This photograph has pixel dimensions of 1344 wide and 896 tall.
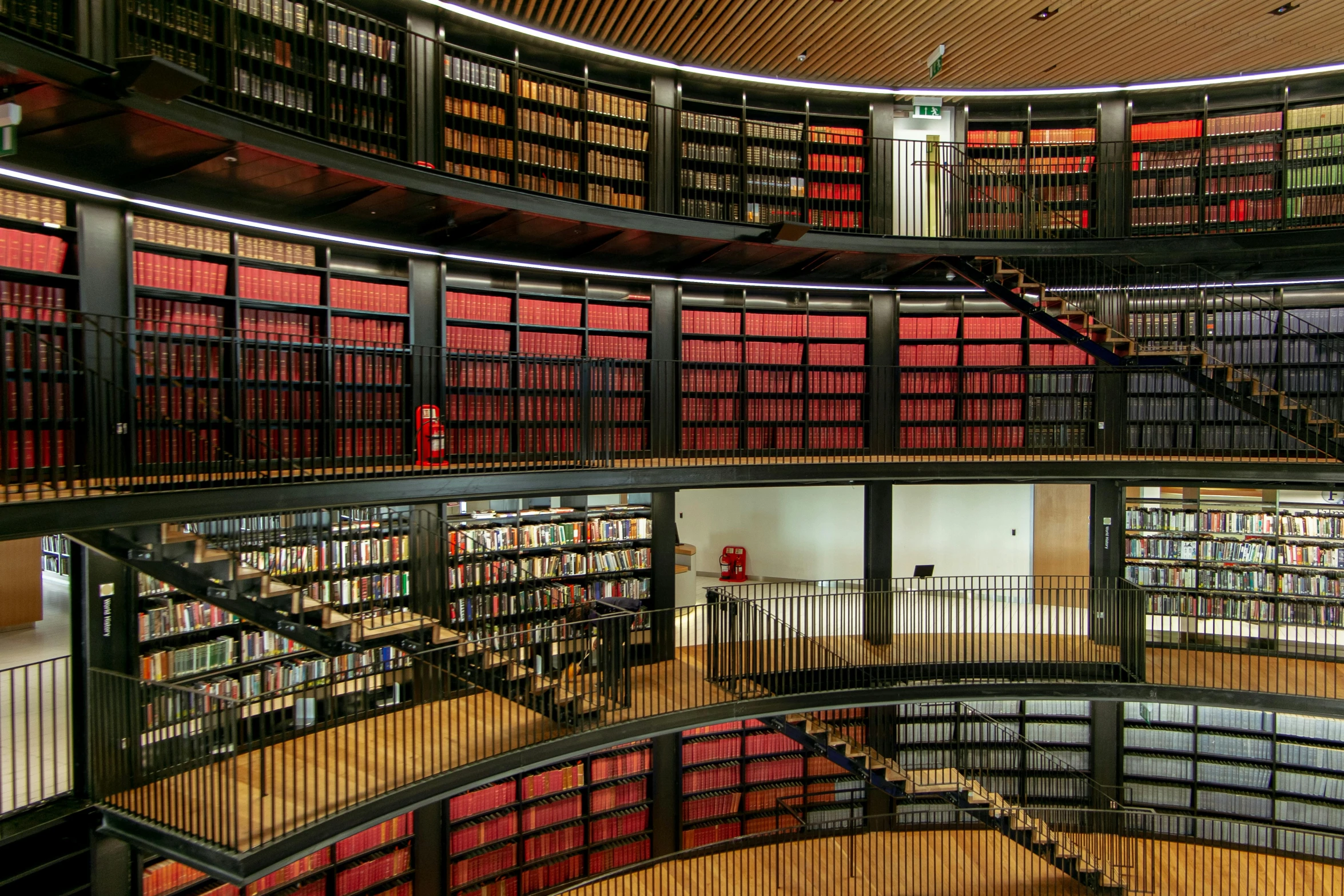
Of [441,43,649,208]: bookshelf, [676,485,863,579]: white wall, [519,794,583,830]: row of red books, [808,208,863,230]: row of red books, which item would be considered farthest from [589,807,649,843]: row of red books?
[808,208,863,230]: row of red books

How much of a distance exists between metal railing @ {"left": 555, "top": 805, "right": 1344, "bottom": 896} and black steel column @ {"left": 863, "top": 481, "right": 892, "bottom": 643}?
181cm

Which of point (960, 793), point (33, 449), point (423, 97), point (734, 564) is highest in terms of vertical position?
point (423, 97)

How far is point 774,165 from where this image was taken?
7.94m

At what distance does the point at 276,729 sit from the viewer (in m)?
5.85

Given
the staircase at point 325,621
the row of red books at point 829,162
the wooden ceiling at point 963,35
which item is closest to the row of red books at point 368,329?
the staircase at point 325,621

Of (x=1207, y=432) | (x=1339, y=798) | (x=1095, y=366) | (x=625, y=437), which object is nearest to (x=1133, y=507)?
(x=1207, y=432)

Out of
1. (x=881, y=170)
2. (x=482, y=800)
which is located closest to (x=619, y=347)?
(x=881, y=170)

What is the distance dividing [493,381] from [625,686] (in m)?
2.86

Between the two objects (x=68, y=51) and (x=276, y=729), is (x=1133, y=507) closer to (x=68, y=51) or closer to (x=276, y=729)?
(x=276, y=729)

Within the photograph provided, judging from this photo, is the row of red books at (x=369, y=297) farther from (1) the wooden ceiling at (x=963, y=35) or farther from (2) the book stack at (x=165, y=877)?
(2) the book stack at (x=165, y=877)

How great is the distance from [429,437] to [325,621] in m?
1.49

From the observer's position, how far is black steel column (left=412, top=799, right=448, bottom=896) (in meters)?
6.39

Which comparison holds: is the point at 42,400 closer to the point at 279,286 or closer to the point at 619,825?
the point at 279,286

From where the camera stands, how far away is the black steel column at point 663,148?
285 inches
